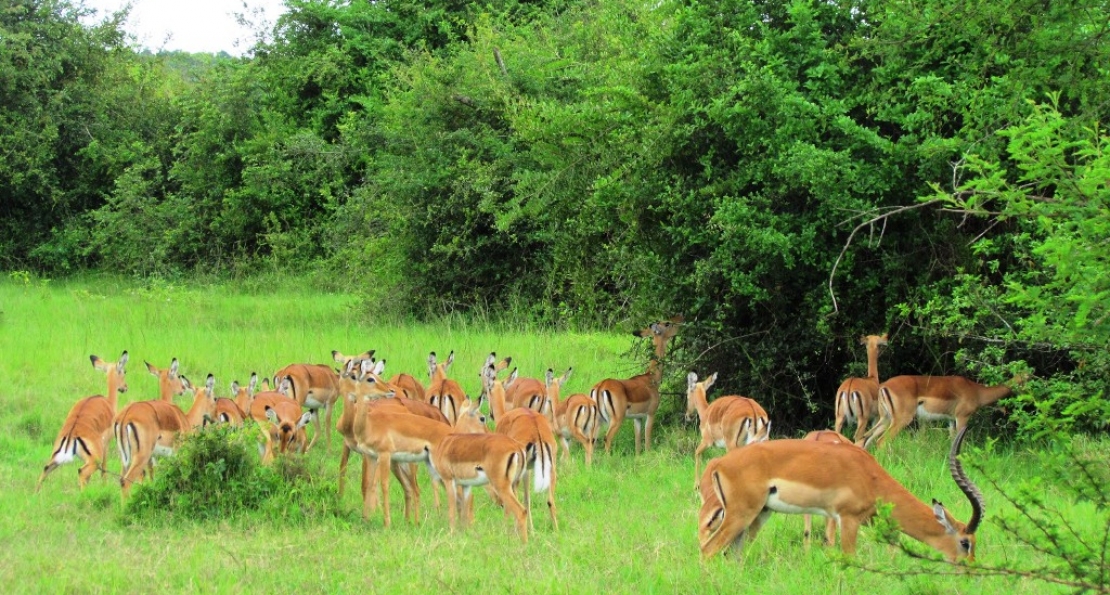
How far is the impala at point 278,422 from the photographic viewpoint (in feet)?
24.4

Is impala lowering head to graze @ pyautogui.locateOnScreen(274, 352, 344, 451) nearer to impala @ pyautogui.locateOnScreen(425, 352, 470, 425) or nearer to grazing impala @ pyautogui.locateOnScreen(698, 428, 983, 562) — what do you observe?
impala @ pyautogui.locateOnScreen(425, 352, 470, 425)

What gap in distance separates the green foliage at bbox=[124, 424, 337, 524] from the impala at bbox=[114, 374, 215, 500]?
44cm

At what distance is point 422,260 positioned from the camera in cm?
1519

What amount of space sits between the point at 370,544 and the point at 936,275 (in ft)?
15.3

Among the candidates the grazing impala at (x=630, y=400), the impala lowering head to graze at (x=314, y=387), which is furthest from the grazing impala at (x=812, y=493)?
the impala lowering head to graze at (x=314, y=387)

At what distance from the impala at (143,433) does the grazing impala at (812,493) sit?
359cm

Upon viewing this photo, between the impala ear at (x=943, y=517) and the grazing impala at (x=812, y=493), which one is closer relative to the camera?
the impala ear at (x=943, y=517)

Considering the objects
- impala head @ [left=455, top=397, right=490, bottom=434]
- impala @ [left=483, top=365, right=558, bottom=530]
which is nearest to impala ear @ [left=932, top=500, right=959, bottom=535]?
impala @ [left=483, top=365, right=558, bottom=530]

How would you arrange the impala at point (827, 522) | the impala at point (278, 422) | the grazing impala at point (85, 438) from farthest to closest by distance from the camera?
1. the impala at point (278, 422)
2. the grazing impala at point (85, 438)
3. the impala at point (827, 522)

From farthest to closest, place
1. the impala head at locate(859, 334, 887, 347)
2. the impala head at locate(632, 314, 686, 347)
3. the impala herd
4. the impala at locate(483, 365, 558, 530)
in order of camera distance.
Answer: the impala head at locate(632, 314, 686, 347) → the impala head at locate(859, 334, 887, 347) → the impala at locate(483, 365, 558, 530) → the impala herd

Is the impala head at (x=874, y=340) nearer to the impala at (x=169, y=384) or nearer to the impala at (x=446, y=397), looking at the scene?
the impala at (x=446, y=397)

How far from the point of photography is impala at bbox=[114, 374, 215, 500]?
7.38 m

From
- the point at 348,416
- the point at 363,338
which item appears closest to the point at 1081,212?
the point at 348,416

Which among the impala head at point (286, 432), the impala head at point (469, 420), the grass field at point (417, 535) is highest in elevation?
the impala head at point (469, 420)
